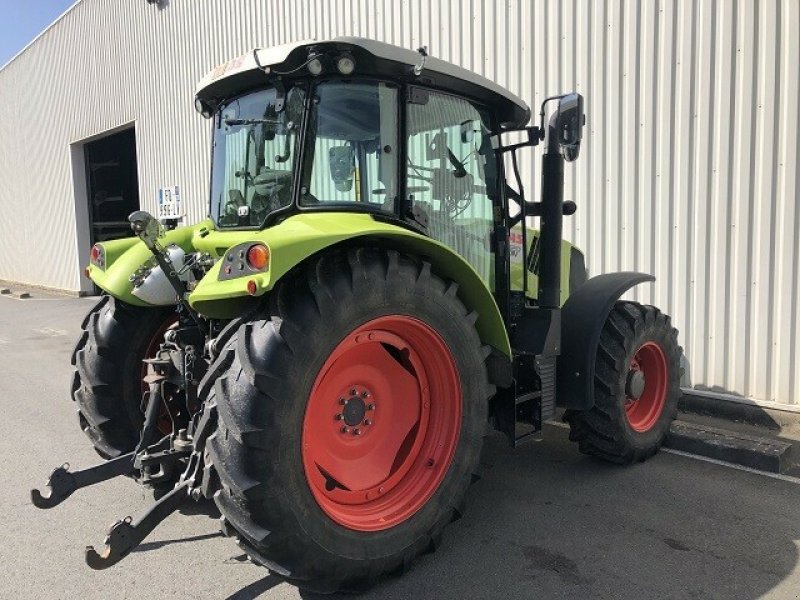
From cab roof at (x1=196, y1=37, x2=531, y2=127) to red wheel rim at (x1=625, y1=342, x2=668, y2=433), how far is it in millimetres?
2049

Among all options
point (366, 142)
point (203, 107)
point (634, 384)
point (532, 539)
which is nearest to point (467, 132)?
Result: point (366, 142)

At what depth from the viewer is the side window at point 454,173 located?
11.3ft

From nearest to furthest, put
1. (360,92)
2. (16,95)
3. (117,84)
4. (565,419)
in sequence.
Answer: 1. (360,92)
2. (565,419)
3. (117,84)
4. (16,95)

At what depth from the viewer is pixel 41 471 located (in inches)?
180

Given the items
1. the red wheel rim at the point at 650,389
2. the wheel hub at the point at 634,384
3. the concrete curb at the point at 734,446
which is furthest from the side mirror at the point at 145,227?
the concrete curb at the point at 734,446

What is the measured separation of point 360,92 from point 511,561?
2344 millimetres

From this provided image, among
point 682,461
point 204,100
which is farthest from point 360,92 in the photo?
point 682,461

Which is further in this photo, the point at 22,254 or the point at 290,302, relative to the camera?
the point at 22,254

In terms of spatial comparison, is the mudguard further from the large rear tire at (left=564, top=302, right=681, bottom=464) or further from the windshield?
the windshield

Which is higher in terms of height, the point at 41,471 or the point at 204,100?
the point at 204,100

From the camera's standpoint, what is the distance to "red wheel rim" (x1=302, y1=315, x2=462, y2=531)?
295 cm

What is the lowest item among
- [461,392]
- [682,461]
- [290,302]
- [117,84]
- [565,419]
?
[682,461]

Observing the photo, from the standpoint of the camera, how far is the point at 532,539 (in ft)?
11.2

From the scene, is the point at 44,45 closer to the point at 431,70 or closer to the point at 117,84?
the point at 117,84
